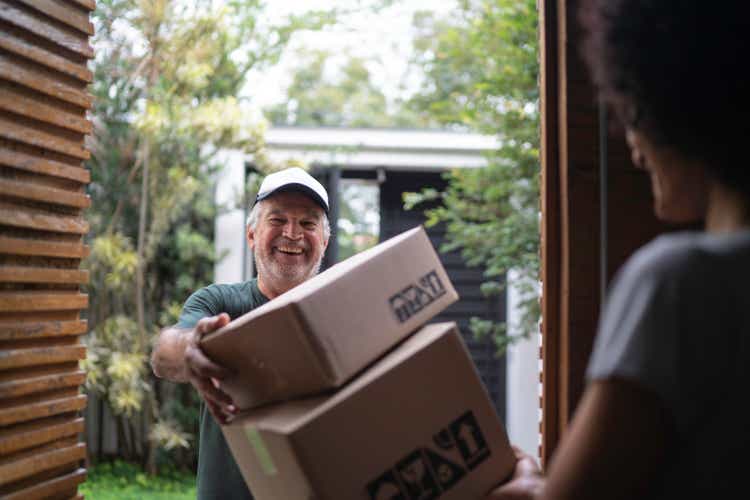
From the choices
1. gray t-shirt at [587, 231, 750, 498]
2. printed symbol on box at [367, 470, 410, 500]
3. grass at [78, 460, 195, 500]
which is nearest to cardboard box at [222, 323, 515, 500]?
printed symbol on box at [367, 470, 410, 500]

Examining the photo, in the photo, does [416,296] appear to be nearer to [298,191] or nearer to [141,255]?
[298,191]

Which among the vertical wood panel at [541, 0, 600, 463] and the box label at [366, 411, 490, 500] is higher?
the vertical wood panel at [541, 0, 600, 463]

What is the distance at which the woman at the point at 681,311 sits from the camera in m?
0.62

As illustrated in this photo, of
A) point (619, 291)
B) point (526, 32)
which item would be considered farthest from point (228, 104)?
point (619, 291)

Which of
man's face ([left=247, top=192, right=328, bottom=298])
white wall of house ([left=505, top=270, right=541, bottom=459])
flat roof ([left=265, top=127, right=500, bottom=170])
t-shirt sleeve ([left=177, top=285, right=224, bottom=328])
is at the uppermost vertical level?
flat roof ([left=265, top=127, right=500, bottom=170])

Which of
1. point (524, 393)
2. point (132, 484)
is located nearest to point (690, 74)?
point (132, 484)

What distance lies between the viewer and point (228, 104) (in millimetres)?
5180

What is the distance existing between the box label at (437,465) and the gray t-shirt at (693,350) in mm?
455

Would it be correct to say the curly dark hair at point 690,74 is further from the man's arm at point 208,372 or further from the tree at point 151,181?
the tree at point 151,181

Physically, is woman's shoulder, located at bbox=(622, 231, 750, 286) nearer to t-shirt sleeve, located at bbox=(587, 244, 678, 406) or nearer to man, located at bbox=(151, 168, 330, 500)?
t-shirt sleeve, located at bbox=(587, 244, 678, 406)

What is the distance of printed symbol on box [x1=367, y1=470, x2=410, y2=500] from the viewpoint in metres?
1.02

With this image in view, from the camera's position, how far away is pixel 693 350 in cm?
62

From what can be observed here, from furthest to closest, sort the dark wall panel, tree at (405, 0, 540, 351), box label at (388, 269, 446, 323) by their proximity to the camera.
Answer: the dark wall panel
tree at (405, 0, 540, 351)
box label at (388, 269, 446, 323)

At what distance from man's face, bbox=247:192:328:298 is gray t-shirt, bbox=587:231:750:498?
1467mm
